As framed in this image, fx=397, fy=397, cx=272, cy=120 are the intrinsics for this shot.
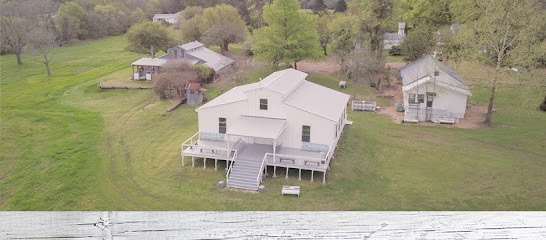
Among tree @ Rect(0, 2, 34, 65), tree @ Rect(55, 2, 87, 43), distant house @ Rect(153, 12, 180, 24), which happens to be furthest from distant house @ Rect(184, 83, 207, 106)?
distant house @ Rect(153, 12, 180, 24)

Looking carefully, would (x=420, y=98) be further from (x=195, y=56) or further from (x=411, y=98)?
(x=195, y=56)

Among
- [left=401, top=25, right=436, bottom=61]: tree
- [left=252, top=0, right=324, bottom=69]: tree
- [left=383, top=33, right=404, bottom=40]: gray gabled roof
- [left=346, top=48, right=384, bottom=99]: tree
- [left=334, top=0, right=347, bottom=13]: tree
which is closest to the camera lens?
[left=346, top=48, right=384, bottom=99]: tree

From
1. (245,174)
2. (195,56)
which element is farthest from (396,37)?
(245,174)

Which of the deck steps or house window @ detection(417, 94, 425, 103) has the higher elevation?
house window @ detection(417, 94, 425, 103)

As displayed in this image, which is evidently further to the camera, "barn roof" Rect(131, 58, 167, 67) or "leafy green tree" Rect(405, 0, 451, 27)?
"leafy green tree" Rect(405, 0, 451, 27)

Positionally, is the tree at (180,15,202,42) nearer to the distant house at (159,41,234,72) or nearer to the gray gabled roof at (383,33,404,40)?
the distant house at (159,41,234,72)

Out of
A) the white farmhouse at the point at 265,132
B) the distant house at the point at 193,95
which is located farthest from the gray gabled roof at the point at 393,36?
the white farmhouse at the point at 265,132

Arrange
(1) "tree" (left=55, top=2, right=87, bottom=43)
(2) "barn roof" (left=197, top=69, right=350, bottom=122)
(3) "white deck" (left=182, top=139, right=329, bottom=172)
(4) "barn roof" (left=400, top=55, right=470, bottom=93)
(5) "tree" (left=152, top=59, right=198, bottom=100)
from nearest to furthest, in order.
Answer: (3) "white deck" (left=182, top=139, right=329, bottom=172) → (2) "barn roof" (left=197, top=69, right=350, bottom=122) → (4) "barn roof" (left=400, top=55, right=470, bottom=93) → (5) "tree" (left=152, top=59, right=198, bottom=100) → (1) "tree" (left=55, top=2, right=87, bottom=43)
